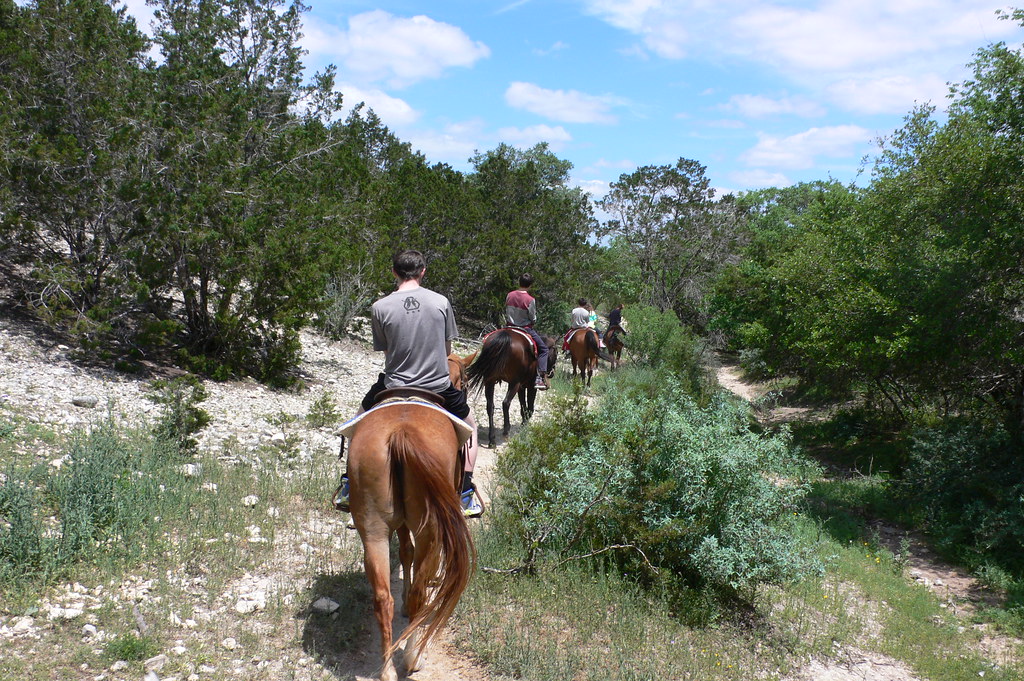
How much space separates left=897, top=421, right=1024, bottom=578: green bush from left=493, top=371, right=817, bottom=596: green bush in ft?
14.7

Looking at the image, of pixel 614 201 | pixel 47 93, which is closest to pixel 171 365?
pixel 47 93

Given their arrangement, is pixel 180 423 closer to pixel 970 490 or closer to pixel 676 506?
pixel 676 506

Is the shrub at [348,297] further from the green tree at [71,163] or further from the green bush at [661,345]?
the green bush at [661,345]

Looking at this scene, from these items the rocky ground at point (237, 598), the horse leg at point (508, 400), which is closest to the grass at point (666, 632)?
the rocky ground at point (237, 598)

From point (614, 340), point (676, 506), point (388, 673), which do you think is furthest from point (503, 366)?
point (614, 340)

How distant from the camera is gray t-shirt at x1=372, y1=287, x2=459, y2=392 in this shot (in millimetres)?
4676

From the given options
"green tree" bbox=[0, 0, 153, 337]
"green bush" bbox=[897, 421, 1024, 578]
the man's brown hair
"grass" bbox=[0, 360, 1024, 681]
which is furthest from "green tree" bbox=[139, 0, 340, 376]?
"green bush" bbox=[897, 421, 1024, 578]

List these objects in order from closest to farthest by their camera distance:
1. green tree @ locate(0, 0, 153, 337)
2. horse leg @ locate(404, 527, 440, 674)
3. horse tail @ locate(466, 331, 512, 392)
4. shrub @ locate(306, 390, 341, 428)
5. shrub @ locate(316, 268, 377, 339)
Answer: horse leg @ locate(404, 527, 440, 674), shrub @ locate(306, 390, 341, 428), green tree @ locate(0, 0, 153, 337), horse tail @ locate(466, 331, 512, 392), shrub @ locate(316, 268, 377, 339)

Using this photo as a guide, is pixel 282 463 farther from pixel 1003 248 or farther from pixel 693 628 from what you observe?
pixel 1003 248

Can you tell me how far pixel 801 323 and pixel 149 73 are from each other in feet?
43.1

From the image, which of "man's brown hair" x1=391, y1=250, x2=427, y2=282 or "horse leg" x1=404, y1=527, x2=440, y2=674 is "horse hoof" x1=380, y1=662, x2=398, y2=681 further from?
"man's brown hair" x1=391, y1=250, x2=427, y2=282

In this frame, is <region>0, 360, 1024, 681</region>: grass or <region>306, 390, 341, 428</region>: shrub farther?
<region>306, 390, 341, 428</region>: shrub

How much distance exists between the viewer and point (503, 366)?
34.7 ft

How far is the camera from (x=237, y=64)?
15.6 m
